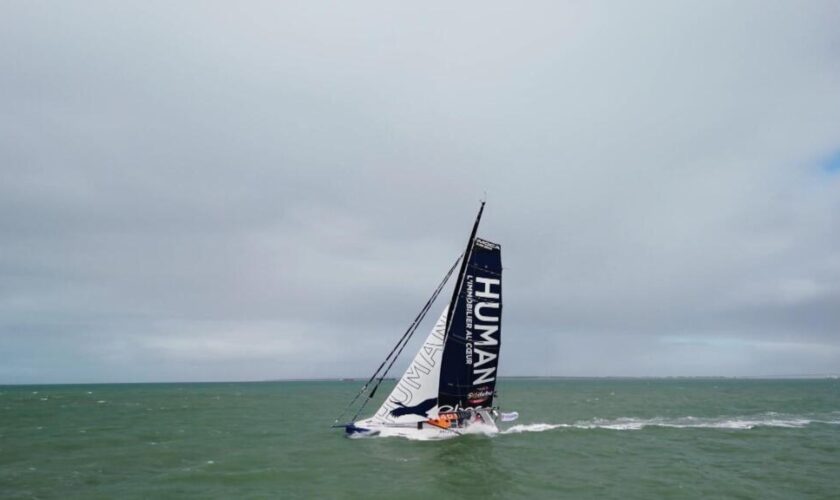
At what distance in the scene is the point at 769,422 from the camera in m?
47.2

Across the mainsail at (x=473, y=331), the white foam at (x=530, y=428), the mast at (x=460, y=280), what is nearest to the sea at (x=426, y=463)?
the white foam at (x=530, y=428)

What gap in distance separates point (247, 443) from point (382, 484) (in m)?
15.9

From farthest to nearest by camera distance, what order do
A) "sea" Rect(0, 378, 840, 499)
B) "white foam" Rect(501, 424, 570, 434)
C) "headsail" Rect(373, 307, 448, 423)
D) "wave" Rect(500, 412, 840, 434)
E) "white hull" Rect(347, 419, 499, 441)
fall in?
"wave" Rect(500, 412, 840, 434)
"white foam" Rect(501, 424, 570, 434)
"white hull" Rect(347, 419, 499, 441)
"headsail" Rect(373, 307, 448, 423)
"sea" Rect(0, 378, 840, 499)

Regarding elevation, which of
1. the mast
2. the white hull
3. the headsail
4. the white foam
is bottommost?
the white foam

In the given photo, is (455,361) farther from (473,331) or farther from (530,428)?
(530,428)

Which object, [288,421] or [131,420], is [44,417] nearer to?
[131,420]

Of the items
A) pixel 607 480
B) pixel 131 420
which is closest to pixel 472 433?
pixel 607 480

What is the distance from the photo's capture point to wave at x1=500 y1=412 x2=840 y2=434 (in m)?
42.6

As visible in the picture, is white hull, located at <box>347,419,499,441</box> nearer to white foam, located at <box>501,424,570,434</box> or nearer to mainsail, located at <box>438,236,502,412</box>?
mainsail, located at <box>438,236,502,412</box>

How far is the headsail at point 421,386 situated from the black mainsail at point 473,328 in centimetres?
42

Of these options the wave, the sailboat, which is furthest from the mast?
the wave

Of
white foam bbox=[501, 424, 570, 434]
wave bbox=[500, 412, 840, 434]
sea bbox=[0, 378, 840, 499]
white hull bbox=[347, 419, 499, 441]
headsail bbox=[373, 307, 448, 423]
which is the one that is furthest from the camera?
wave bbox=[500, 412, 840, 434]

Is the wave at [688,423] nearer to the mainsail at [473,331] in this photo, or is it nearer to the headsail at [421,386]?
the mainsail at [473,331]

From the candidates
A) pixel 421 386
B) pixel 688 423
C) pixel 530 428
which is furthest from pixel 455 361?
pixel 688 423
